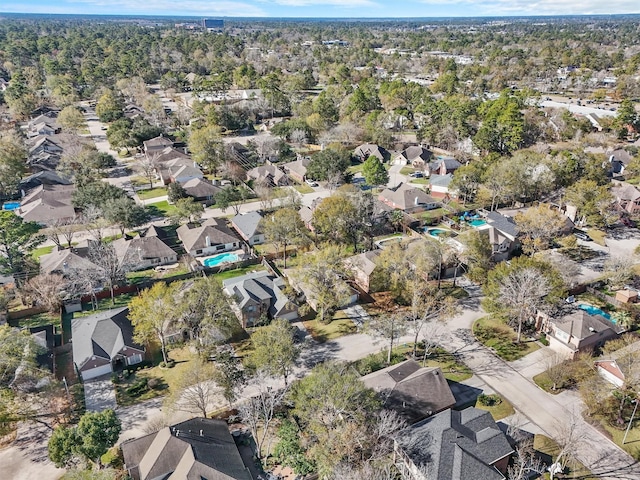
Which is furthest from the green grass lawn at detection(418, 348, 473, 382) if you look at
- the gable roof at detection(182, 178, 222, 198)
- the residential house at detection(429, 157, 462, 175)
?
the residential house at detection(429, 157, 462, 175)

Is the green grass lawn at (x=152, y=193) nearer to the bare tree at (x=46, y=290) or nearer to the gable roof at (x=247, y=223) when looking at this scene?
the gable roof at (x=247, y=223)

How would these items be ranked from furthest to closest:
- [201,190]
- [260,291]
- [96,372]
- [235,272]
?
[201,190]
[235,272]
[260,291]
[96,372]

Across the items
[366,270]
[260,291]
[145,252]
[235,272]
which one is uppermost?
[145,252]

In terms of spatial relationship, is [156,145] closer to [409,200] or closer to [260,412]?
[409,200]

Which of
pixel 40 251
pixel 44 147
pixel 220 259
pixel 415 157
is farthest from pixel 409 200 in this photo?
pixel 44 147

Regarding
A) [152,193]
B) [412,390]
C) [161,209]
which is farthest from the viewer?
[152,193]

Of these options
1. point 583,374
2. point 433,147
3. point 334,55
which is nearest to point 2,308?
point 583,374

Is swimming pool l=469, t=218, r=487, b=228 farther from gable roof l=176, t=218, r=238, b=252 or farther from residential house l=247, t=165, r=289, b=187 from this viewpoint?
gable roof l=176, t=218, r=238, b=252

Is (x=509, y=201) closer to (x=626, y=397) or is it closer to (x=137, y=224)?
(x=626, y=397)
